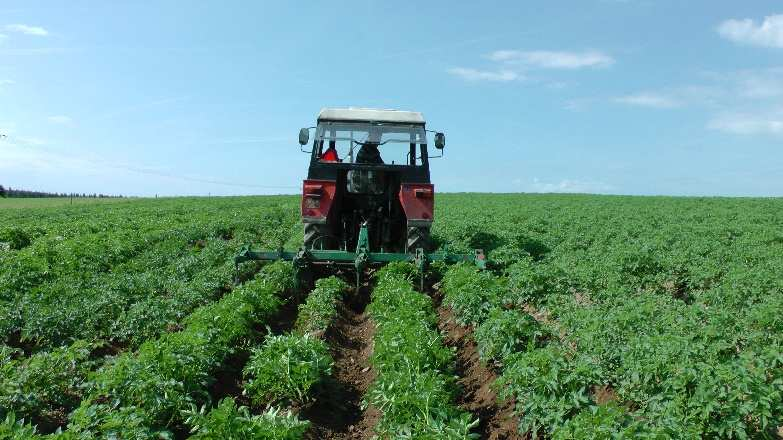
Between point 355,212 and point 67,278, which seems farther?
point 355,212

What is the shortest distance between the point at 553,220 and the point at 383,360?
1769cm

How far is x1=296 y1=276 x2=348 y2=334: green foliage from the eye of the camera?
25.6ft

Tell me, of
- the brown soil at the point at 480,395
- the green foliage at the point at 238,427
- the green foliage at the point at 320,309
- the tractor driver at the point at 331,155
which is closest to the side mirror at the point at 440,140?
the tractor driver at the point at 331,155

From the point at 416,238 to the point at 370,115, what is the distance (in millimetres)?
2359

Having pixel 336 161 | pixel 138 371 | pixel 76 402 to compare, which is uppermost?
pixel 336 161

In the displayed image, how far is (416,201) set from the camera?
10672 mm

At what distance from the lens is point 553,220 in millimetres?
22594

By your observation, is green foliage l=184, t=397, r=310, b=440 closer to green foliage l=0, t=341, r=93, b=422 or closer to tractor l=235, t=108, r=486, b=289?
green foliage l=0, t=341, r=93, b=422

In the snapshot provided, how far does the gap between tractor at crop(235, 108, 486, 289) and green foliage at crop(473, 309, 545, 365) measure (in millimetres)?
3836

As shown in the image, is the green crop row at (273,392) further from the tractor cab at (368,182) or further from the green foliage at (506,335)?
the tractor cab at (368,182)

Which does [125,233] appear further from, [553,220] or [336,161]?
[553,220]

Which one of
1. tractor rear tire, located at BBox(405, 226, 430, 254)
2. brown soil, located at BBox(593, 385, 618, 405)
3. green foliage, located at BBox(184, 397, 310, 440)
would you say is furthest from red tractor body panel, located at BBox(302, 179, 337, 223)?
green foliage, located at BBox(184, 397, 310, 440)

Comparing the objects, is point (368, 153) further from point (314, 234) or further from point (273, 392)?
point (273, 392)

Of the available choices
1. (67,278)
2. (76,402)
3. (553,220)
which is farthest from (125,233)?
(553,220)
